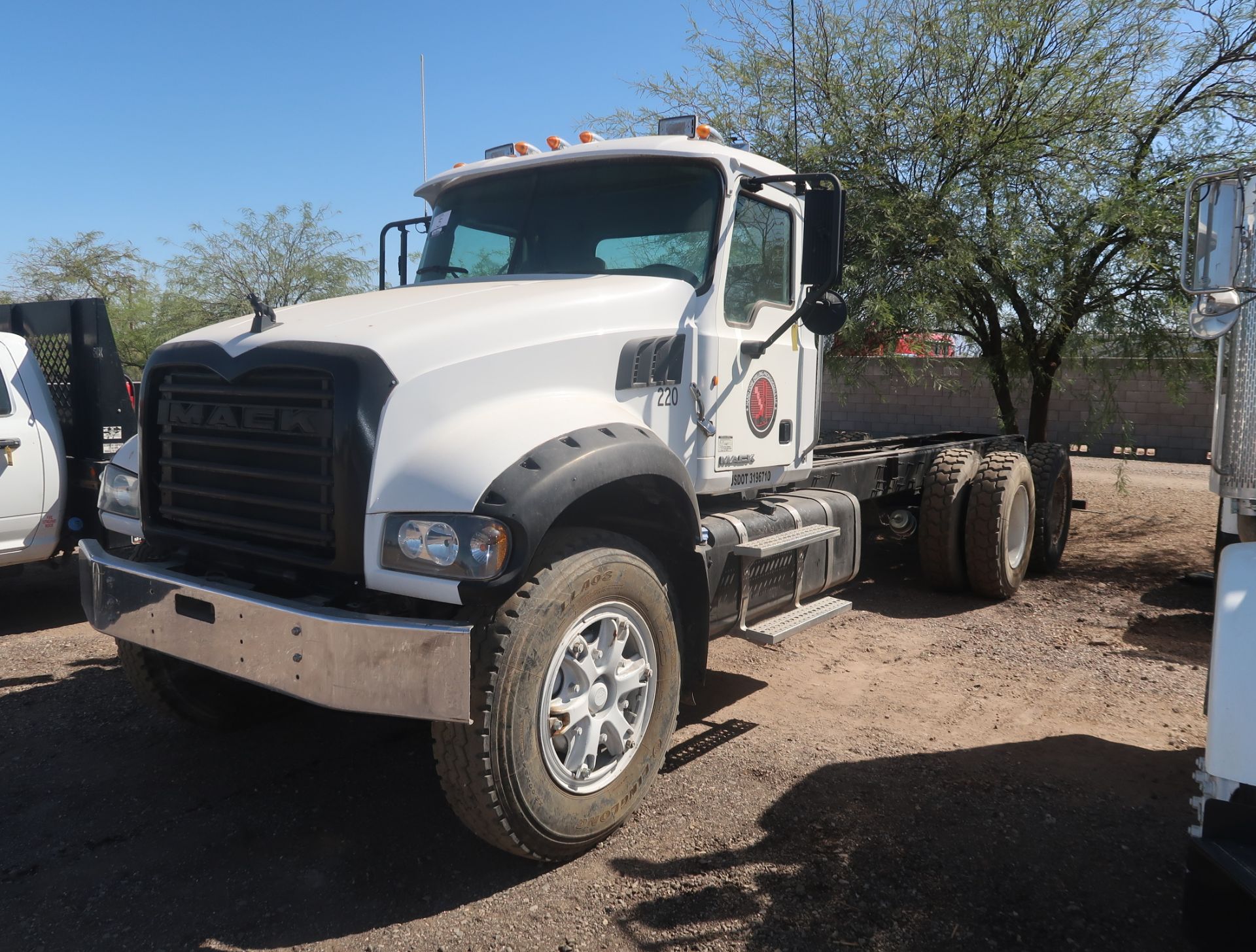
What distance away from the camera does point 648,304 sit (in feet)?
13.3

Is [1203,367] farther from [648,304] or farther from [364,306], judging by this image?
[364,306]

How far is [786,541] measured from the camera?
4.55m

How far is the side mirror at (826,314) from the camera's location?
173 inches

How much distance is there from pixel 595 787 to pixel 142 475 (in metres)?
2.05

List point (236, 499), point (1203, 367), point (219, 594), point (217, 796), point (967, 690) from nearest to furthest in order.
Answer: point (219, 594)
point (236, 499)
point (217, 796)
point (967, 690)
point (1203, 367)

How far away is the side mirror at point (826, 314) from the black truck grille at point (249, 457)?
7.46ft

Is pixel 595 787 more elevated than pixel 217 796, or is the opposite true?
pixel 595 787

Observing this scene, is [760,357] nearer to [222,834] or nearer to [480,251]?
[480,251]

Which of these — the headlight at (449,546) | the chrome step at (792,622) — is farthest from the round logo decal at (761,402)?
the headlight at (449,546)

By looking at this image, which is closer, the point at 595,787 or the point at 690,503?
the point at 595,787

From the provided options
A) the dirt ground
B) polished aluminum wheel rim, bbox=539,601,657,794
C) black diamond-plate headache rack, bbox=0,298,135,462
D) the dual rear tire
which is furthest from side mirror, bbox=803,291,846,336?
black diamond-plate headache rack, bbox=0,298,135,462

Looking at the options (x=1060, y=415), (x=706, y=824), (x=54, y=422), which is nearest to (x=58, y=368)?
(x=54, y=422)

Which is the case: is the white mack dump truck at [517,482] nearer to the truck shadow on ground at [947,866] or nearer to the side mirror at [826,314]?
the side mirror at [826,314]

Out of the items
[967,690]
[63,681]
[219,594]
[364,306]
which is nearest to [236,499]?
[219,594]
